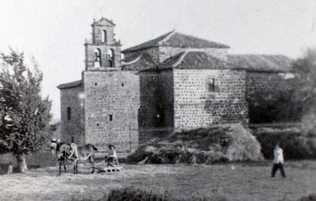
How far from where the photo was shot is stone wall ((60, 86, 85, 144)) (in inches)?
1289

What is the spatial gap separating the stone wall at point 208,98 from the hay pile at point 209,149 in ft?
22.7

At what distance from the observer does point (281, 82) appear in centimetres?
3600

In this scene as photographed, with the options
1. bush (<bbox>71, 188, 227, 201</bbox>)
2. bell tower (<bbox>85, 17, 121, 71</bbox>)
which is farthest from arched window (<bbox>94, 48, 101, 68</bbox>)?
bush (<bbox>71, 188, 227, 201</bbox>)

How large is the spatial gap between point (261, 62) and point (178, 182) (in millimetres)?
24990

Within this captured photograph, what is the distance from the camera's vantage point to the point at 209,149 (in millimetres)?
21578

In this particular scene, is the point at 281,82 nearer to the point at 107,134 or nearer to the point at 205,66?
the point at 205,66

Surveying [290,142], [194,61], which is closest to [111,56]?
[194,61]

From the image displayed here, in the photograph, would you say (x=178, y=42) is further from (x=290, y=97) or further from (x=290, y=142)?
(x=290, y=142)

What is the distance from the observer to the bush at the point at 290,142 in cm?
2133

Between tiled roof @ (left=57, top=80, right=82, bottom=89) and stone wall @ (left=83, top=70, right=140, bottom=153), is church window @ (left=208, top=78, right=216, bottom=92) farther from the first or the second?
tiled roof @ (left=57, top=80, right=82, bottom=89)

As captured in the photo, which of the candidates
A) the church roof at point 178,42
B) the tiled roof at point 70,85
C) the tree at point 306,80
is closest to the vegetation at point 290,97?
the tree at point 306,80

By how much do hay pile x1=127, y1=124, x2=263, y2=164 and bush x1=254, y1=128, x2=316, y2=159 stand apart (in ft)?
2.49

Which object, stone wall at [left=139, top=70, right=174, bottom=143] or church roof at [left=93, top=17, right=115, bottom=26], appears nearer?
church roof at [left=93, top=17, right=115, bottom=26]

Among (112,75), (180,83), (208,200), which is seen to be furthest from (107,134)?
(208,200)
